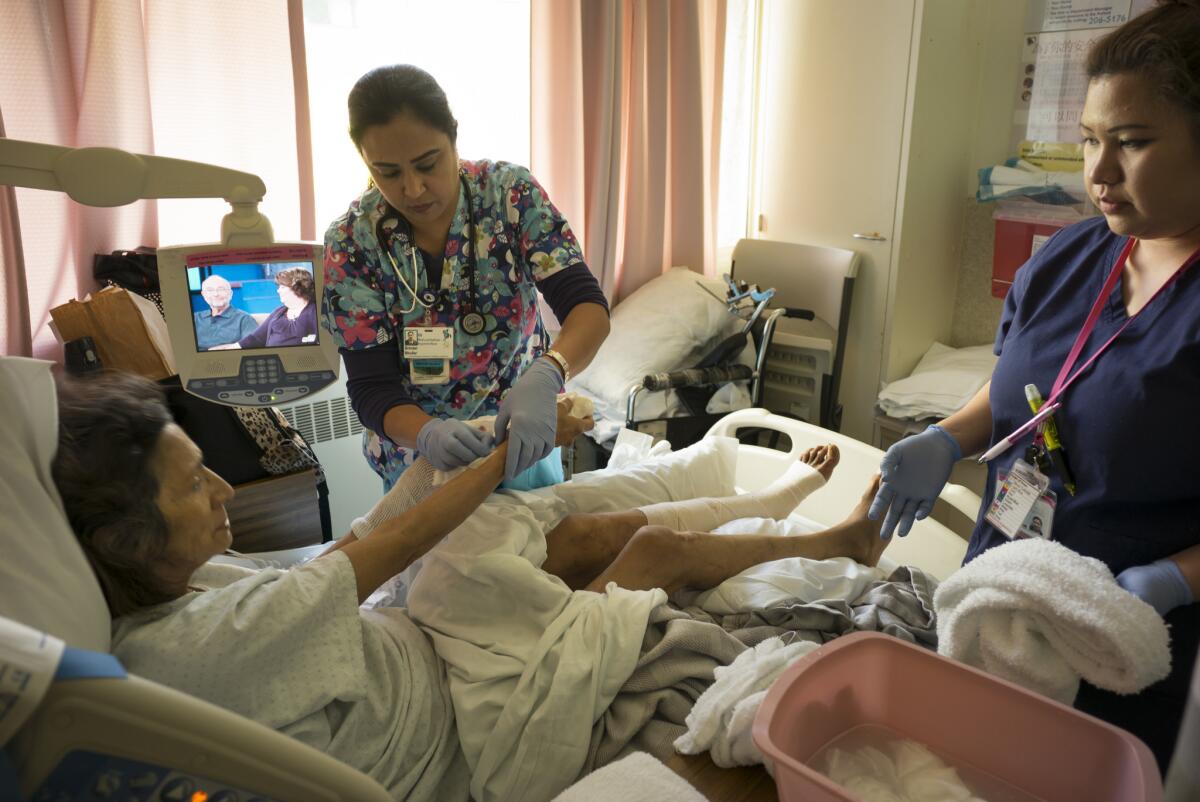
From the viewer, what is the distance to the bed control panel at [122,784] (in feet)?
1.74

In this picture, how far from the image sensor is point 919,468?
1.39 meters

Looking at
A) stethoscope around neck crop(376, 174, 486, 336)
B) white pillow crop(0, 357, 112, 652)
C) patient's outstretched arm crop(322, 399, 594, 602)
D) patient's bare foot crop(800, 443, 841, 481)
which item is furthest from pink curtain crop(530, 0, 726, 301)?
white pillow crop(0, 357, 112, 652)

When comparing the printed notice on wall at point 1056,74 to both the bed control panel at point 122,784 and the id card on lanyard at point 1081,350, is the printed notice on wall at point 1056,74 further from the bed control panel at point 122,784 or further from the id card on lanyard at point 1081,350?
the bed control panel at point 122,784

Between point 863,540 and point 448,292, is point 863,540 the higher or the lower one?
the lower one

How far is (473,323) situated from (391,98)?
0.48m

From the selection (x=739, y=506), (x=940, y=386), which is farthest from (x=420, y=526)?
(x=940, y=386)

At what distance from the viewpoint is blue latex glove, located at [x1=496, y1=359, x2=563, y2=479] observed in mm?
1535

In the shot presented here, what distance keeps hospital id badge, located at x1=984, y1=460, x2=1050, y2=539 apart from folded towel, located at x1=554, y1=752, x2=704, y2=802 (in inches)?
25.5

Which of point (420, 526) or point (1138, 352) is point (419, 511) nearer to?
point (420, 526)

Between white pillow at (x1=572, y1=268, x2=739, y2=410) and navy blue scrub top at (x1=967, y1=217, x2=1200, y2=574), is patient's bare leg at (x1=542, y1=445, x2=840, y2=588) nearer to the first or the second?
navy blue scrub top at (x1=967, y1=217, x2=1200, y2=574)

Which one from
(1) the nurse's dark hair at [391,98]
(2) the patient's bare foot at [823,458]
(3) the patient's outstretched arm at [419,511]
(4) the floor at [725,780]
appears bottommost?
(2) the patient's bare foot at [823,458]

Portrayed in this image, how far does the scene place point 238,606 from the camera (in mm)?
1108

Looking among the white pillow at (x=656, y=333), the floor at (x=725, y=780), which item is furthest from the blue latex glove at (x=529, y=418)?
the white pillow at (x=656, y=333)

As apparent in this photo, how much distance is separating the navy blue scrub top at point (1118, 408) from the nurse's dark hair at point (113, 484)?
Answer: 1.24 m
